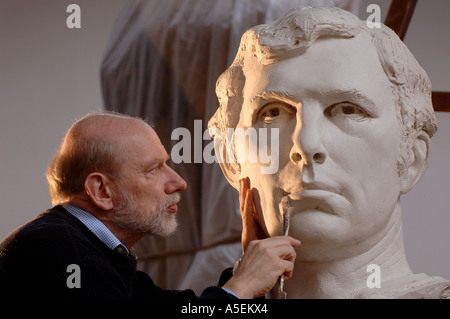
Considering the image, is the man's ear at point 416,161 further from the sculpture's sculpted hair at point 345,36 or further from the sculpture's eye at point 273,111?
the sculpture's eye at point 273,111

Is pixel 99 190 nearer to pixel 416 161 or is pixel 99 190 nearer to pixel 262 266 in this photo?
pixel 262 266

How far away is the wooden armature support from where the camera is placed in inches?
202

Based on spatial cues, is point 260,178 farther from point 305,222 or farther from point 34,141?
point 34,141

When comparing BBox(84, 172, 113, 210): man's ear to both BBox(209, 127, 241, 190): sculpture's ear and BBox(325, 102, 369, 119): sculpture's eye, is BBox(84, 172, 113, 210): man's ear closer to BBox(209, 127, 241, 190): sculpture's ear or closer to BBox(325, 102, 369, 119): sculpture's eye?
BBox(209, 127, 241, 190): sculpture's ear

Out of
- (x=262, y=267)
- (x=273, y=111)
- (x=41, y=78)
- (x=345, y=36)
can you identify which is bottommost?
(x=262, y=267)

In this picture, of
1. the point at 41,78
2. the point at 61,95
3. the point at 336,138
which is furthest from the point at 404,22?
the point at 41,78

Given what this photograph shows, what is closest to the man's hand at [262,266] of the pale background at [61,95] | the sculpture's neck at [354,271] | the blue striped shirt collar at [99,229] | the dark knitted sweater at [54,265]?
the dark knitted sweater at [54,265]

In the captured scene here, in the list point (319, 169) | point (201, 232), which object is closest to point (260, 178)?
point (319, 169)

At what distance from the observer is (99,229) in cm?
366

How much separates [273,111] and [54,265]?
1.30 meters

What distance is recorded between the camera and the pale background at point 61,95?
18.6 ft

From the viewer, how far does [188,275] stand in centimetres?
578

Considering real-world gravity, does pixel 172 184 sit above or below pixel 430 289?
above

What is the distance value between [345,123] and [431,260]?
221 centimetres
